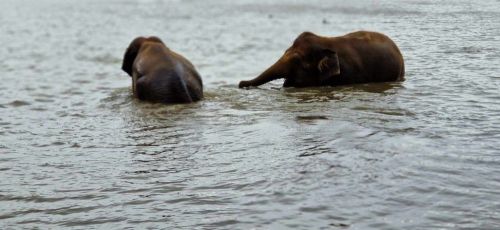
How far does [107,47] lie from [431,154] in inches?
584

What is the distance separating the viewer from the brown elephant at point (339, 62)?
9367 mm

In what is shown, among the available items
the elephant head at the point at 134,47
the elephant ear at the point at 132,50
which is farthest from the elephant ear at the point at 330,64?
the elephant ear at the point at 132,50

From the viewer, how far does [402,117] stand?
6.53 meters

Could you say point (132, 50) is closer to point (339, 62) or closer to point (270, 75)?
point (270, 75)

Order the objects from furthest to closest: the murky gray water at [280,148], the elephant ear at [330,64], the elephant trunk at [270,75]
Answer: the elephant trunk at [270,75] → the elephant ear at [330,64] → the murky gray water at [280,148]

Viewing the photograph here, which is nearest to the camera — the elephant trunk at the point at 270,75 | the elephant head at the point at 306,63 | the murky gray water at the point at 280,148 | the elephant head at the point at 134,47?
the murky gray water at the point at 280,148

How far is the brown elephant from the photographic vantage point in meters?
9.37

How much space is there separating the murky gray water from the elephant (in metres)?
0.20

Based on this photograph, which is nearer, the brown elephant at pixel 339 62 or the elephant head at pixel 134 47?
the brown elephant at pixel 339 62

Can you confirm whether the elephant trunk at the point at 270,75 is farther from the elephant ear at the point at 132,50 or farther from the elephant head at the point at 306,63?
the elephant ear at the point at 132,50

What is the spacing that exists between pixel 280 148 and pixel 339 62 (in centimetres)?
400

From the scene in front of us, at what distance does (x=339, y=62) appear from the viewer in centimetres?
935

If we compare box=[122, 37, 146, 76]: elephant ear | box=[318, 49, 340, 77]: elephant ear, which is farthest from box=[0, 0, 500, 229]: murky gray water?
box=[122, 37, 146, 76]: elephant ear

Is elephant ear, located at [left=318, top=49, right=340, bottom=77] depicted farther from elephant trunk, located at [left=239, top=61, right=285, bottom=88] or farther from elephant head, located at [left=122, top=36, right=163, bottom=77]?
elephant head, located at [left=122, top=36, right=163, bottom=77]
